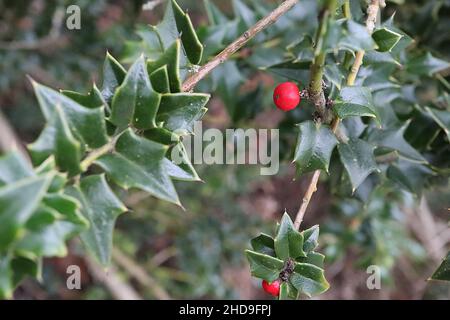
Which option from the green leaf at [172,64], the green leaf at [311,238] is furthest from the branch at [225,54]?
the green leaf at [311,238]

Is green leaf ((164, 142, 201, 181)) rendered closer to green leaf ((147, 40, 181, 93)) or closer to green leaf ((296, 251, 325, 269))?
green leaf ((147, 40, 181, 93))

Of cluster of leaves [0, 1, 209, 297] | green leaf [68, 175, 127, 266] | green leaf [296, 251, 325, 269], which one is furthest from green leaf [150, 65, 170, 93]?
green leaf [296, 251, 325, 269]

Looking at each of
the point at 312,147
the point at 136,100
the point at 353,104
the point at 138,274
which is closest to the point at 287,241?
the point at 312,147

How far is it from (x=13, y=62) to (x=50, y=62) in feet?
0.50

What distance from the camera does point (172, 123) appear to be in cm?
98

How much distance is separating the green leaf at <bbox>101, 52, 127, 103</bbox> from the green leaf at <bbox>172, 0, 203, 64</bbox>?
0.51 feet

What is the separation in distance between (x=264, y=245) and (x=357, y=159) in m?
0.29

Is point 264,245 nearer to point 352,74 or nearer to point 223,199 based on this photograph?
point 352,74

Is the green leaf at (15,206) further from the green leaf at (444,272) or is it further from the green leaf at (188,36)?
the green leaf at (444,272)

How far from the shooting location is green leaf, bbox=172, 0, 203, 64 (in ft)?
3.53

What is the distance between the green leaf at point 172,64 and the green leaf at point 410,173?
71 centimetres

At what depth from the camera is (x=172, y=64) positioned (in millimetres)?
959
